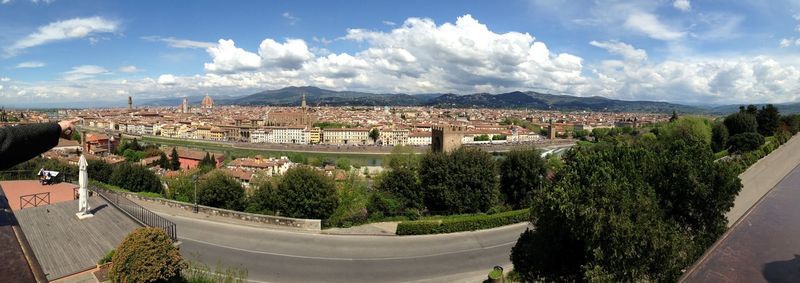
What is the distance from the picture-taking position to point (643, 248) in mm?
6148

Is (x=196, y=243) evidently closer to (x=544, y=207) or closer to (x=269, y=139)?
(x=544, y=207)

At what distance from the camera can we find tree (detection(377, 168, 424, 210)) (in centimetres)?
1639

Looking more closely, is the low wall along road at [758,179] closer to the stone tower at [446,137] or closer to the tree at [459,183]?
the tree at [459,183]

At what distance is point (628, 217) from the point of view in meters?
6.14

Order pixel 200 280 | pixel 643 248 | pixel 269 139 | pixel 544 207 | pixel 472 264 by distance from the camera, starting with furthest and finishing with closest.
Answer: pixel 269 139 → pixel 472 264 → pixel 544 207 → pixel 643 248 → pixel 200 280

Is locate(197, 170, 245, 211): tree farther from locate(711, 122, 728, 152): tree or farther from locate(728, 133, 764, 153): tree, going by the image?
locate(711, 122, 728, 152): tree

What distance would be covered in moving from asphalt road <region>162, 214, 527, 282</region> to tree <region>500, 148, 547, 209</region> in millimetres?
4807

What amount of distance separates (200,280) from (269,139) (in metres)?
80.2

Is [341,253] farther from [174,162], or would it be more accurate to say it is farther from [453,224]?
[174,162]

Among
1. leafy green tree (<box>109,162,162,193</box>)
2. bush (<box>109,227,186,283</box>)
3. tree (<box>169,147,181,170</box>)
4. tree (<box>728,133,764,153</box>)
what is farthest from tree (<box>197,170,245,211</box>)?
tree (<box>169,147,181,170</box>)

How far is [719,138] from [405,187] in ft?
89.3

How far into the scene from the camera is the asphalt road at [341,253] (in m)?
9.30

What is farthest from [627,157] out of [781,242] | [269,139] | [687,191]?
[269,139]

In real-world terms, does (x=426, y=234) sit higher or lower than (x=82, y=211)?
lower
